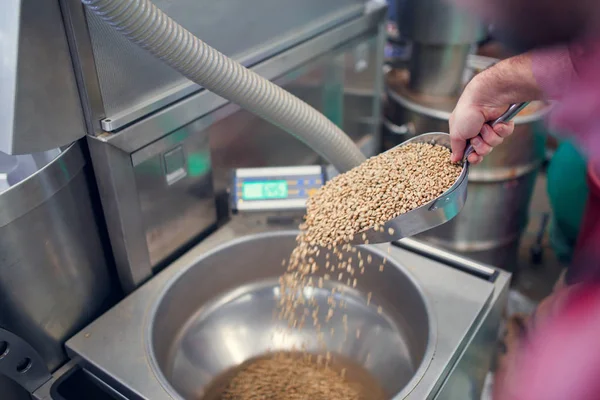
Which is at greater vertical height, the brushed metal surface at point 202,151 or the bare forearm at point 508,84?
the bare forearm at point 508,84

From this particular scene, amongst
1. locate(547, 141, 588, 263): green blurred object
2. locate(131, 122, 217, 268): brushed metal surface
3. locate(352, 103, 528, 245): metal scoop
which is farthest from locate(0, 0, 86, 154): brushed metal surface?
locate(547, 141, 588, 263): green blurred object

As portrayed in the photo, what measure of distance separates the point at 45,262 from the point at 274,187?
1.78 feet

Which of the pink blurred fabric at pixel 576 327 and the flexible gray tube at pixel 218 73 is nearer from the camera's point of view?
the pink blurred fabric at pixel 576 327

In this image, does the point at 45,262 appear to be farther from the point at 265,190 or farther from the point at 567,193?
the point at 567,193

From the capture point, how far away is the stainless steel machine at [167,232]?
0.88 metres

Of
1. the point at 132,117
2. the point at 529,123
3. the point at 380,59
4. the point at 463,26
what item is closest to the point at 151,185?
the point at 132,117

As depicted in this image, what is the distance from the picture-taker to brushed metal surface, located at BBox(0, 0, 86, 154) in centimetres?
79

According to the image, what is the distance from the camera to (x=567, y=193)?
1.85 metres

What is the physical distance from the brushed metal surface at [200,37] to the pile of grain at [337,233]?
14.5 inches

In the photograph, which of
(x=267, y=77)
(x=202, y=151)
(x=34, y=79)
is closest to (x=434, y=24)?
(x=267, y=77)

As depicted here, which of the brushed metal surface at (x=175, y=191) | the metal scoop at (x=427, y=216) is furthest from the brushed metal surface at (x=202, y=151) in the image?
the metal scoop at (x=427, y=216)

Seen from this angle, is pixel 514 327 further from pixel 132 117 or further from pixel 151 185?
pixel 132 117

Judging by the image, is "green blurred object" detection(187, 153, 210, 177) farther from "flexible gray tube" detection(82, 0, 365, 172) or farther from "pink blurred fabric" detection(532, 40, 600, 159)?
"pink blurred fabric" detection(532, 40, 600, 159)

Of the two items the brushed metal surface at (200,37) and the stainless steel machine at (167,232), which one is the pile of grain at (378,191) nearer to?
the stainless steel machine at (167,232)
